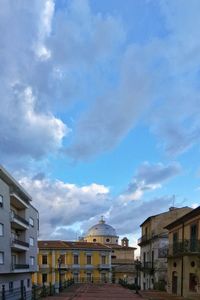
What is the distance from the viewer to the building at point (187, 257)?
3272 centimetres

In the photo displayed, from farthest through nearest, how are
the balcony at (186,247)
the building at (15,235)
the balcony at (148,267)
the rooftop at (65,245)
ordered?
the rooftop at (65,245) < the balcony at (148,267) < the building at (15,235) < the balcony at (186,247)

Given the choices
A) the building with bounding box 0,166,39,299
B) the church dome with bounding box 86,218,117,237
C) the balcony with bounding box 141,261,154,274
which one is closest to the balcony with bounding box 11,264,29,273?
the building with bounding box 0,166,39,299

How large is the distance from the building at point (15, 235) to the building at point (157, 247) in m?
14.7

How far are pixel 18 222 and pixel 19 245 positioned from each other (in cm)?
252

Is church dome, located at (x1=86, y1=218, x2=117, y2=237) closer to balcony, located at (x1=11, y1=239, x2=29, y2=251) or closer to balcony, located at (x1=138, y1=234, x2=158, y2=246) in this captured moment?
balcony, located at (x1=138, y1=234, x2=158, y2=246)

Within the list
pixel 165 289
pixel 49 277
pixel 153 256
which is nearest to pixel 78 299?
pixel 165 289

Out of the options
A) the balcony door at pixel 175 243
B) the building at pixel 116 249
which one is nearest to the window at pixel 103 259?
the building at pixel 116 249

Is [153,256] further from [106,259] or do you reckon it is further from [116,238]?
[116,238]

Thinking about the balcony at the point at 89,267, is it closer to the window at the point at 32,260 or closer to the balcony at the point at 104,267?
the balcony at the point at 104,267

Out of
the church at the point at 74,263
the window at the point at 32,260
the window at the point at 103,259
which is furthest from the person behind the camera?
the window at the point at 103,259

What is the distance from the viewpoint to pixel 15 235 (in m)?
47.1

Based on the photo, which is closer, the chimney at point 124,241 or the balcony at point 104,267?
the balcony at point 104,267

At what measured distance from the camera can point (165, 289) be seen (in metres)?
46.3

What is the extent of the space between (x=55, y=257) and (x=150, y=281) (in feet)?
92.6
